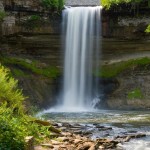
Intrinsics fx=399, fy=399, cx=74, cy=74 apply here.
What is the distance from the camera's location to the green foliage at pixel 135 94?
3045 cm

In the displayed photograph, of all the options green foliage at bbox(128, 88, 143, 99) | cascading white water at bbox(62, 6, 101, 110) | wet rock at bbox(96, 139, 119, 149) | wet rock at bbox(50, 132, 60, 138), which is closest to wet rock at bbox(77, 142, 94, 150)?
wet rock at bbox(96, 139, 119, 149)

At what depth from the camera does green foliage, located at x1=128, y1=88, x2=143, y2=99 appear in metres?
30.5

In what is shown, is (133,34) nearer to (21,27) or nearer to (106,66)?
(106,66)

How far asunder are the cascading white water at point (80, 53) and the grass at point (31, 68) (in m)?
1.16

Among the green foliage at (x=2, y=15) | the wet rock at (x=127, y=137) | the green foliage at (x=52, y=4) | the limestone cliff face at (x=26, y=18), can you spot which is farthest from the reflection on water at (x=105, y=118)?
the green foliage at (x=52, y=4)

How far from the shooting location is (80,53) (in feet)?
107

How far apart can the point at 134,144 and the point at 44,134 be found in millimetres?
3207

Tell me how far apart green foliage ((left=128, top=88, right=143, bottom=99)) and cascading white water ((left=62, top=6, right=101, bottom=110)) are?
3233 millimetres

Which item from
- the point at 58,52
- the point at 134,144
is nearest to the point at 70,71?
the point at 58,52

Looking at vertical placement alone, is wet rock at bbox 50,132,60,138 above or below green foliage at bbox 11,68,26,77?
above

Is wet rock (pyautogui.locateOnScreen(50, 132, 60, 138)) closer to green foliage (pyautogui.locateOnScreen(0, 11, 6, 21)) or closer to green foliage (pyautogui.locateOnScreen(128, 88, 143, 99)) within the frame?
green foliage (pyautogui.locateOnScreen(128, 88, 143, 99))

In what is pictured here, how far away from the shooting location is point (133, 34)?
31.4m

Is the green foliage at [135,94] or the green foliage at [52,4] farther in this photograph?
the green foliage at [52,4]

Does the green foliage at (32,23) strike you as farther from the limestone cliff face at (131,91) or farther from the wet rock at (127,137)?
the wet rock at (127,137)
